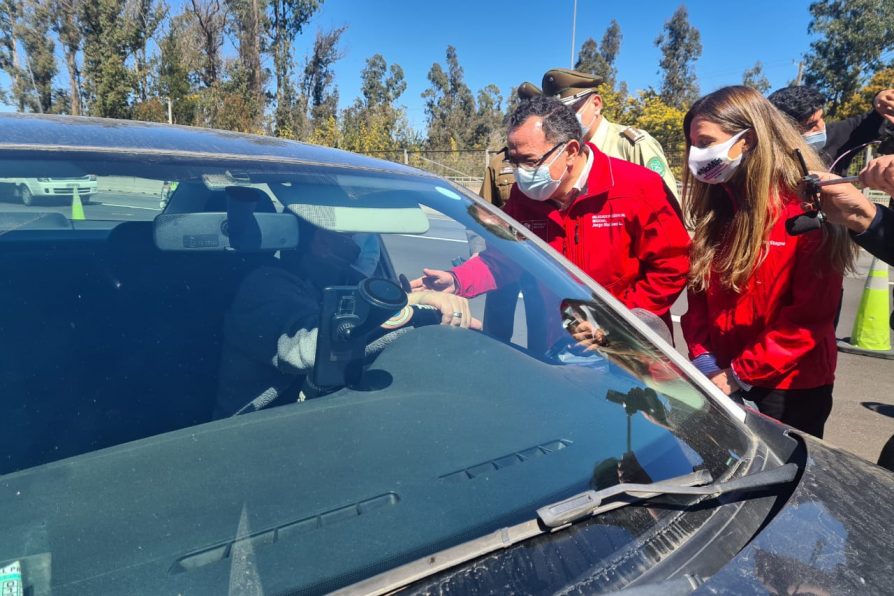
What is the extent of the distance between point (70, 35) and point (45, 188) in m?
41.9

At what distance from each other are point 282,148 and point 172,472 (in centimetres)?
103

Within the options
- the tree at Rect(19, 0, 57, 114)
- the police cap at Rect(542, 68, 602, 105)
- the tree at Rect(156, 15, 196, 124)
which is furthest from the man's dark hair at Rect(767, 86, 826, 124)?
the tree at Rect(19, 0, 57, 114)

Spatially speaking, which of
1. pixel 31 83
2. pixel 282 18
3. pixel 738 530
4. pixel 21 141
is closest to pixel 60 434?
pixel 21 141

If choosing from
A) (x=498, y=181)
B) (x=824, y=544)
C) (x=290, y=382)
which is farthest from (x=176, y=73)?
(x=824, y=544)

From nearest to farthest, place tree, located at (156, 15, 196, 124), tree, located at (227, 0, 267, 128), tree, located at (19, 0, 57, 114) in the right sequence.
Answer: tree, located at (156, 15, 196, 124) → tree, located at (227, 0, 267, 128) → tree, located at (19, 0, 57, 114)

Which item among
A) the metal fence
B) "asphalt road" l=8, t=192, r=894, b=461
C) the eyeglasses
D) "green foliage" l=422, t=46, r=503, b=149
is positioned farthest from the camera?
"green foliage" l=422, t=46, r=503, b=149

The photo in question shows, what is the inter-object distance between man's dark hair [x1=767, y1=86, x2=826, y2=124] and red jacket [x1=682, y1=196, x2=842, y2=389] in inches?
71.3

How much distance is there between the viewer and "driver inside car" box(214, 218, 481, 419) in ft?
4.41

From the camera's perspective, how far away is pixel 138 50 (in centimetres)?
3425

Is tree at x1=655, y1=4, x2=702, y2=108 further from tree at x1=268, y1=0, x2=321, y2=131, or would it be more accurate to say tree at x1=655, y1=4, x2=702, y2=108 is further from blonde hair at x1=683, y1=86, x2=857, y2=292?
blonde hair at x1=683, y1=86, x2=857, y2=292

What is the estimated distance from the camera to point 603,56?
183ft

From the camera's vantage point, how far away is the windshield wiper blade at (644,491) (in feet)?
3.17

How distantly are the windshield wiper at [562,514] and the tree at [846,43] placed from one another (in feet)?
103

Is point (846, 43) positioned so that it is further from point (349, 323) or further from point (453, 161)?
point (349, 323)
